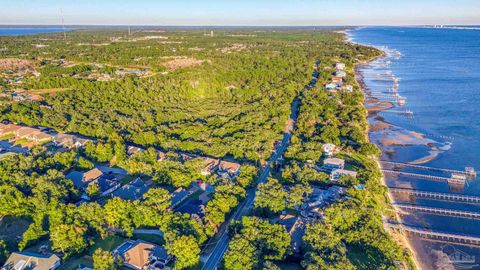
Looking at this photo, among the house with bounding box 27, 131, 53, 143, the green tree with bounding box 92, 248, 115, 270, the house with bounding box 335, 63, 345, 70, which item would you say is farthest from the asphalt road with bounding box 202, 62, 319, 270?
the house with bounding box 335, 63, 345, 70

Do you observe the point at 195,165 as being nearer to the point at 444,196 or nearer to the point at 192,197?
the point at 192,197

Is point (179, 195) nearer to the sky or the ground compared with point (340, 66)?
nearer to the ground

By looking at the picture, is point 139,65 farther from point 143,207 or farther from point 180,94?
point 143,207

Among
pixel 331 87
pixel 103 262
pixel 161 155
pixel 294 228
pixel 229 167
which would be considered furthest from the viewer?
pixel 331 87

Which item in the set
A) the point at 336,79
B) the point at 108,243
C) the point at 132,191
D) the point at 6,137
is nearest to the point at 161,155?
the point at 132,191

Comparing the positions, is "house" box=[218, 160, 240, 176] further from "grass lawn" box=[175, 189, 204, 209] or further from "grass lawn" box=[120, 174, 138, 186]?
"grass lawn" box=[120, 174, 138, 186]

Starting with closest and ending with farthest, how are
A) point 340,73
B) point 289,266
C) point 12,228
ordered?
point 289,266 < point 12,228 < point 340,73

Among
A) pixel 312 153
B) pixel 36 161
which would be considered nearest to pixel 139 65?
pixel 36 161
